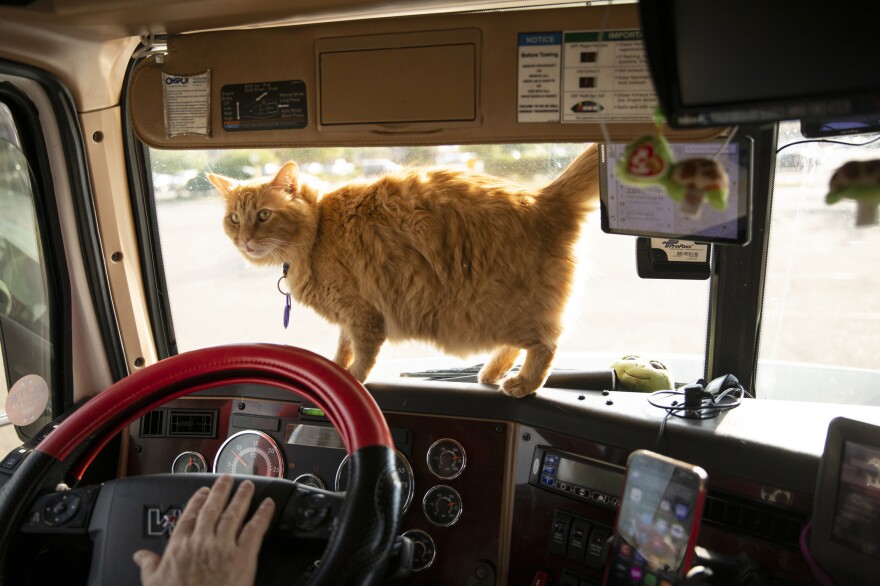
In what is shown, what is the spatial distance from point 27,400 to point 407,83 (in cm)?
171

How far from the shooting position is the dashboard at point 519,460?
5.23 feet

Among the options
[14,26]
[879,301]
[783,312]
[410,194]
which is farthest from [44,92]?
[879,301]

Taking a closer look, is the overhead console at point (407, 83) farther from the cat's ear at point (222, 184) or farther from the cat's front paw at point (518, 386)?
the cat's front paw at point (518, 386)

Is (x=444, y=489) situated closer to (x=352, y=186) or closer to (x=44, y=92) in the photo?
(x=352, y=186)

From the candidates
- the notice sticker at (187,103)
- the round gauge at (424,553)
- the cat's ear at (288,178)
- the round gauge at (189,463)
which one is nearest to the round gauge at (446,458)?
the round gauge at (424,553)

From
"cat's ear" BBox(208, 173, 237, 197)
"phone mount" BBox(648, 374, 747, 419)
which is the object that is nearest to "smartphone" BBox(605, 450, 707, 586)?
"phone mount" BBox(648, 374, 747, 419)

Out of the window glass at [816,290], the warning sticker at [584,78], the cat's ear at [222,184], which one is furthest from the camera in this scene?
the cat's ear at [222,184]

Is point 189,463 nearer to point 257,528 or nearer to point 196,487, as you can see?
point 196,487

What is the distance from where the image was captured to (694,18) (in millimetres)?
1065

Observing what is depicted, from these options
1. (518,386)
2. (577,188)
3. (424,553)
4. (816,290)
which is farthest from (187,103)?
(816,290)

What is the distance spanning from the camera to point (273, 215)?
234 centimetres

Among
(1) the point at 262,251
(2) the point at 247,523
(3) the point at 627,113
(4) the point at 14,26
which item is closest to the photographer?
(2) the point at 247,523

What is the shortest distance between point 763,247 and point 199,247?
204 centimetres

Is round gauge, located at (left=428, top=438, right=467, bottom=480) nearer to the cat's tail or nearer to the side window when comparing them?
the cat's tail
